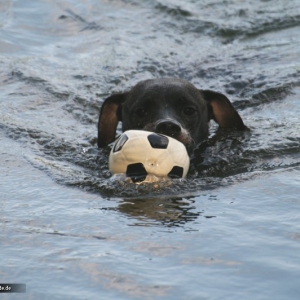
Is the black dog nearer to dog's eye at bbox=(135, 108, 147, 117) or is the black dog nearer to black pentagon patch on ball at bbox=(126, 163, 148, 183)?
dog's eye at bbox=(135, 108, 147, 117)

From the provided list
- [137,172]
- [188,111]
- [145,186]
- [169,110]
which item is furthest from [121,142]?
[188,111]

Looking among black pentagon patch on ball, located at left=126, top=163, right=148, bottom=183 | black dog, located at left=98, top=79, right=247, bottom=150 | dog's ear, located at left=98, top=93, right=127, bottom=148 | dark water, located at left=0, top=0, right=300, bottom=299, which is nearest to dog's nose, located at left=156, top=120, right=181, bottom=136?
black dog, located at left=98, top=79, right=247, bottom=150

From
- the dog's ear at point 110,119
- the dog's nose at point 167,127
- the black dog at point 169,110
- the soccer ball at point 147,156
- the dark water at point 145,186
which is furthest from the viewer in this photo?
the dog's ear at point 110,119

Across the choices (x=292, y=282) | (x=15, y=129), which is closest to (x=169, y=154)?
(x=292, y=282)

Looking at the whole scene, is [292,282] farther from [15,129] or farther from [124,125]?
[15,129]

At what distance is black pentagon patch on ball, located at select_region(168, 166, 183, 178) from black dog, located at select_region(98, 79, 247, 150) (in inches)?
25.6

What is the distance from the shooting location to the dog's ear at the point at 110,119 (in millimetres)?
7777

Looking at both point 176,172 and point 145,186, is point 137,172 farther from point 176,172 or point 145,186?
point 176,172

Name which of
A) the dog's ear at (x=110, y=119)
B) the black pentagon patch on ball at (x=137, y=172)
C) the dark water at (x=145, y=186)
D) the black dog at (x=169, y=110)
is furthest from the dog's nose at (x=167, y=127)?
the dog's ear at (x=110, y=119)

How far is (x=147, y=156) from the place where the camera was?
5938 millimetres

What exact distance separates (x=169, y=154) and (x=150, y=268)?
1659mm

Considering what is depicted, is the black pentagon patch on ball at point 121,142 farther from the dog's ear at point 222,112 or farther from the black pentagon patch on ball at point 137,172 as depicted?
the dog's ear at point 222,112

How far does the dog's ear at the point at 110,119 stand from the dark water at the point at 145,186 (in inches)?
6.6

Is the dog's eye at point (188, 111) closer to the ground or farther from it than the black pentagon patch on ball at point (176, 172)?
farther from it
